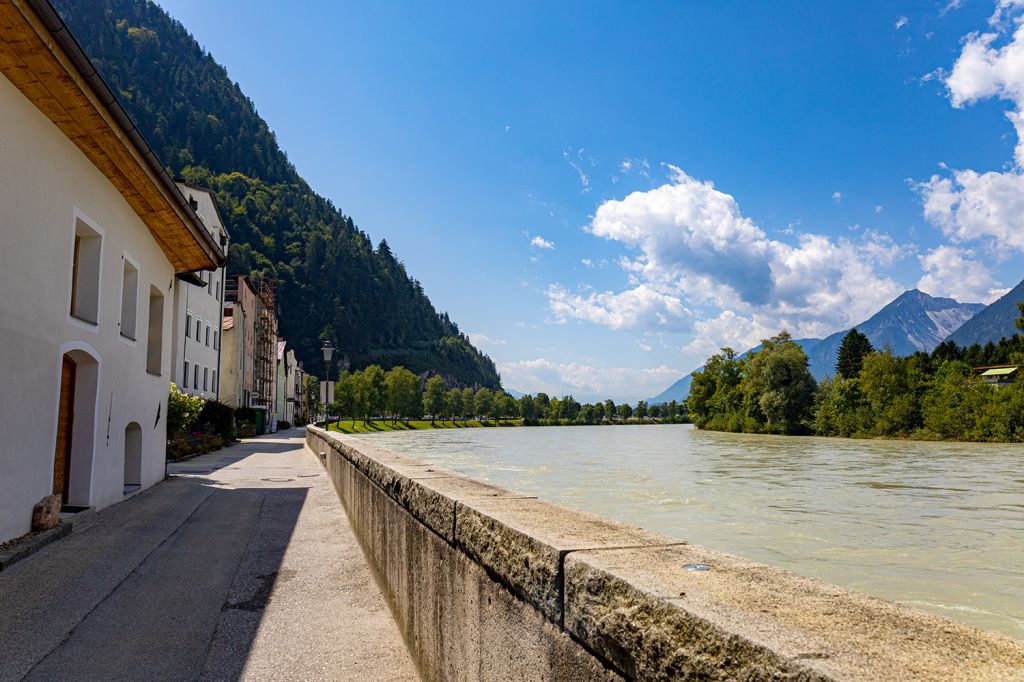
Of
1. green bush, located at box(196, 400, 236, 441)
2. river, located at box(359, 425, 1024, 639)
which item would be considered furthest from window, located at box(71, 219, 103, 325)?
green bush, located at box(196, 400, 236, 441)

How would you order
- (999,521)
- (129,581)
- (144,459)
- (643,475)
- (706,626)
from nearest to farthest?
(706,626)
(129,581)
(144,459)
(999,521)
(643,475)

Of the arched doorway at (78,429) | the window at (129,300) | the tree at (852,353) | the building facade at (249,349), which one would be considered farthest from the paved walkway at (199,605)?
the tree at (852,353)

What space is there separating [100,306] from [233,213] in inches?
7089

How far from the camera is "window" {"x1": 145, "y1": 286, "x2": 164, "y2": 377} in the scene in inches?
587

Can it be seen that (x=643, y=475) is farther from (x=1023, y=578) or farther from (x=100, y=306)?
(x=100, y=306)

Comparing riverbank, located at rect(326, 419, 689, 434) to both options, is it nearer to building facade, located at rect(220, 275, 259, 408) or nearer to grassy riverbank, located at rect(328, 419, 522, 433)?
grassy riverbank, located at rect(328, 419, 522, 433)

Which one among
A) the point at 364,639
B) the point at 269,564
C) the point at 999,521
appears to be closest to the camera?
the point at 364,639

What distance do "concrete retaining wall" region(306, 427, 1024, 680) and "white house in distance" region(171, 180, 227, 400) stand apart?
2933 cm

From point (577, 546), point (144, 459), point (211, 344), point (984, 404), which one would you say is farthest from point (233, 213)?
point (577, 546)

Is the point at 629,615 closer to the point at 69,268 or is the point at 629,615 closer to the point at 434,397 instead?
the point at 69,268

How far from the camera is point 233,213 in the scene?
578ft

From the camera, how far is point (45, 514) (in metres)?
8.24

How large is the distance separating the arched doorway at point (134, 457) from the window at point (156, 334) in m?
1.63

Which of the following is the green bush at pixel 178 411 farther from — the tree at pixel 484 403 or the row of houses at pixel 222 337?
the tree at pixel 484 403
